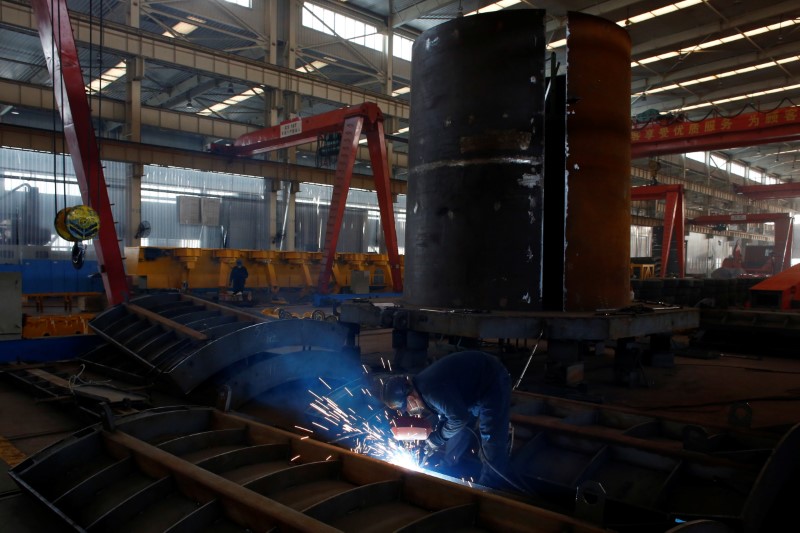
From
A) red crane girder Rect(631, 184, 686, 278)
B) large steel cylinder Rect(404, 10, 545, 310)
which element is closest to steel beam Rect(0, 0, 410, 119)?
red crane girder Rect(631, 184, 686, 278)

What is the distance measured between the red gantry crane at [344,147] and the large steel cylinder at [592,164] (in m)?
6.60

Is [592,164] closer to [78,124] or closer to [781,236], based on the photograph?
[78,124]

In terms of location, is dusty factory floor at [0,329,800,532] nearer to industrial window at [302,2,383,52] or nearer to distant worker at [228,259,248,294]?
distant worker at [228,259,248,294]

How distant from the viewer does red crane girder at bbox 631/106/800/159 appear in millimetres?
11445

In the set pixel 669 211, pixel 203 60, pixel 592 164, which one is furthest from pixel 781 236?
pixel 592 164

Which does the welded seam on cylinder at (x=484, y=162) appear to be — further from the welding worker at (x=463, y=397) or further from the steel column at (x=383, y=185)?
the steel column at (x=383, y=185)

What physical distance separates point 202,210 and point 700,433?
1446 centimetres

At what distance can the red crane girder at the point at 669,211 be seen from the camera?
17.3 m

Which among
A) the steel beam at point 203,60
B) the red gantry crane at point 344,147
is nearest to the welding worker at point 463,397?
the red gantry crane at point 344,147

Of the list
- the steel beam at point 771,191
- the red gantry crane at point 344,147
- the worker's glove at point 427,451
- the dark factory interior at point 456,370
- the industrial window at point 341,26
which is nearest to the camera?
the dark factory interior at point 456,370

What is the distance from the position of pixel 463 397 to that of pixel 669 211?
54.8ft

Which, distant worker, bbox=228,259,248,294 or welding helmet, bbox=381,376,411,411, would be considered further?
distant worker, bbox=228,259,248,294

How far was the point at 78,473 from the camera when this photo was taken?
239 cm

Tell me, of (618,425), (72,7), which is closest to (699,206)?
(72,7)
